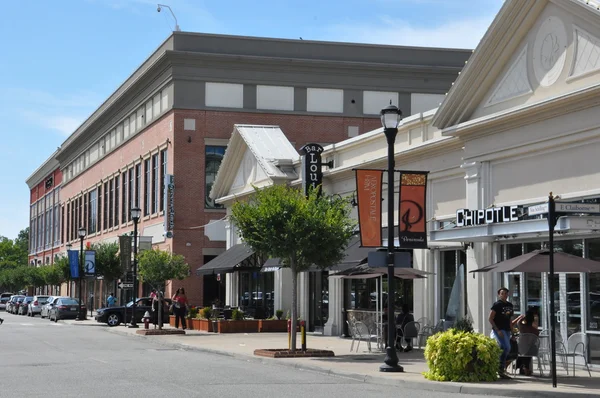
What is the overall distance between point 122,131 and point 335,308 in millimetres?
37102

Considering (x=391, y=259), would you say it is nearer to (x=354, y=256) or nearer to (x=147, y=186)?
(x=354, y=256)

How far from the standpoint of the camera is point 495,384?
16.8 meters

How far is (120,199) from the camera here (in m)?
67.5

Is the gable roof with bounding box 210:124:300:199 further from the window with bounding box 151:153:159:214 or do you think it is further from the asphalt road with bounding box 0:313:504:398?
the window with bounding box 151:153:159:214

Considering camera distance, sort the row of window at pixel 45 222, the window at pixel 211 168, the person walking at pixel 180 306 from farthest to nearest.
Result: the row of window at pixel 45 222 → the window at pixel 211 168 → the person walking at pixel 180 306

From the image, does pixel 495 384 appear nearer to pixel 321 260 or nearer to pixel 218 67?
pixel 321 260

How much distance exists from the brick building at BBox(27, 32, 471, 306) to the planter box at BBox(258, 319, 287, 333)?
15.4 metres

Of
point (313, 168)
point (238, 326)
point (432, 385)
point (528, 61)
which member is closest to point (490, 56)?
point (528, 61)

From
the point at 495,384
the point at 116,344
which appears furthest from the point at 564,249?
the point at 116,344

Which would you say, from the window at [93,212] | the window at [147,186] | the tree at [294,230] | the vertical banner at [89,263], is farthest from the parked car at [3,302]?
the tree at [294,230]

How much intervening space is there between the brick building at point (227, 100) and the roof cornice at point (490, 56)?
2910cm

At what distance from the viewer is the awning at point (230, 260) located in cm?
3894

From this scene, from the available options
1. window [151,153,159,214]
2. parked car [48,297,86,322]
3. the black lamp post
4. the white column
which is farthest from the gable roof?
the black lamp post

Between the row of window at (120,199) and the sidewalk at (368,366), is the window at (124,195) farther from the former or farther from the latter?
the sidewalk at (368,366)
